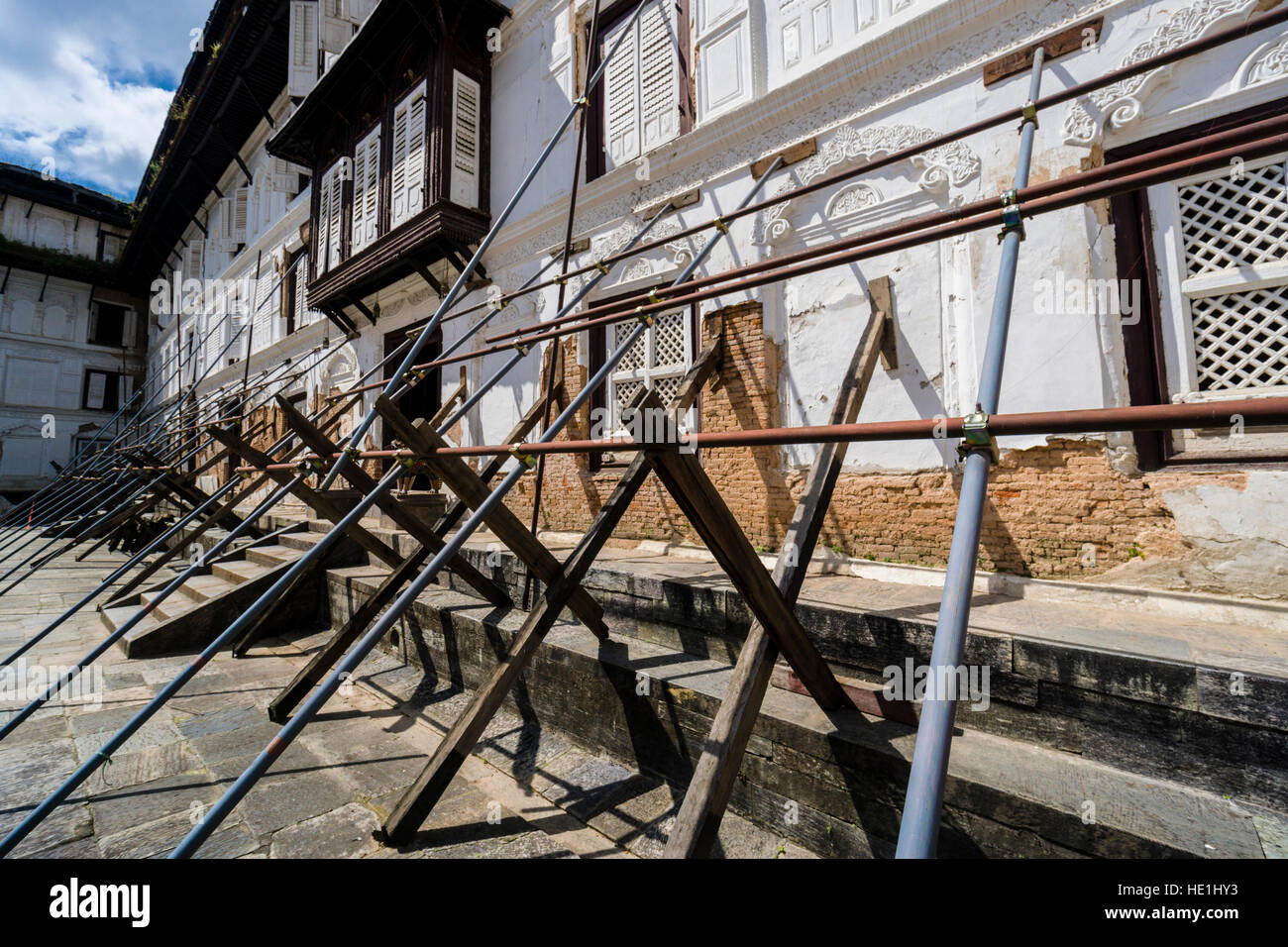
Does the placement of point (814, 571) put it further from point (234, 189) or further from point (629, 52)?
point (234, 189)

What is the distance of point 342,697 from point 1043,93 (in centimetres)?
721

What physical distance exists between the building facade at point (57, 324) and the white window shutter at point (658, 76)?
2881cm

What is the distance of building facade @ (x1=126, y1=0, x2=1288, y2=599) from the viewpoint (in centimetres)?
340

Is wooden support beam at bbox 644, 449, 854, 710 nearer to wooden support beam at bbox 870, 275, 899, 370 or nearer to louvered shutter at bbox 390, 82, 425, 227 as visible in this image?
wooden support beam at bbox 870, 275, 899, 370

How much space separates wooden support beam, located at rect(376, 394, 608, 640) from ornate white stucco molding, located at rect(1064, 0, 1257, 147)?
180 inches

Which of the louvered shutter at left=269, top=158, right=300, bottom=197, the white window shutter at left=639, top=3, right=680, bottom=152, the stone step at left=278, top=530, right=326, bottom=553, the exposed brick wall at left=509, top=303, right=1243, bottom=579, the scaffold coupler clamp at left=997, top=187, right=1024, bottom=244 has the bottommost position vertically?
the stone step at left=278, top=530, right=326, bottom=553

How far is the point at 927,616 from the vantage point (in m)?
3.08

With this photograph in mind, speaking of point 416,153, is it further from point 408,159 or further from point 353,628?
point 353,628

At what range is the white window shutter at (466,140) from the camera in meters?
8.19

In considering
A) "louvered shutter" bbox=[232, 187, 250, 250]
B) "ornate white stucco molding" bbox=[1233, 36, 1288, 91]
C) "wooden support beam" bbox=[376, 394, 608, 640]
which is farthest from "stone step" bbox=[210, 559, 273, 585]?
"louvered shutter" bbox=[232, 187, 250, 250]

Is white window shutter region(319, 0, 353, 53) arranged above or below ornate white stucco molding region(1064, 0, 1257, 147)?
above

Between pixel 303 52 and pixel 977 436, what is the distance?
Result: 16234 mm

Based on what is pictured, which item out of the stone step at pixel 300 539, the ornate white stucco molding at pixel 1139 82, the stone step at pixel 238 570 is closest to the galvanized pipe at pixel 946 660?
the ornate white stucco molding at pixel 1139 82

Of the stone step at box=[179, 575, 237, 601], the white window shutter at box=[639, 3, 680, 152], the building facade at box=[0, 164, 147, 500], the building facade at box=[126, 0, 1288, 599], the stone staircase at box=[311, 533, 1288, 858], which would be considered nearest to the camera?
the stone staircase at box=[311, 533, 1288, 858]
